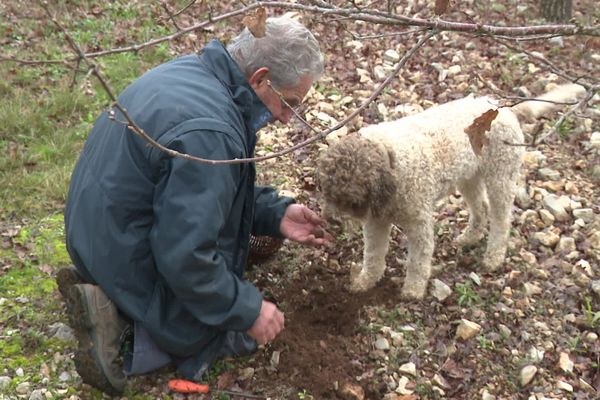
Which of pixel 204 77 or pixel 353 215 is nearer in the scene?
pixel 204 77

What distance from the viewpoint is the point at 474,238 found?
496cm

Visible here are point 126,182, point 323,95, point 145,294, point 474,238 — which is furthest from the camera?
point 323,95

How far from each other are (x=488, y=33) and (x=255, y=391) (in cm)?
248

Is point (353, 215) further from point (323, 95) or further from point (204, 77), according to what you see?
point (323, 95)

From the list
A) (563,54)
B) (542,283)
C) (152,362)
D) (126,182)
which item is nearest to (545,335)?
(542,283)

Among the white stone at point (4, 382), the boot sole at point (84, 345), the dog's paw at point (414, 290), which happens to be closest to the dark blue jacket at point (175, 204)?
the boot sole at point (84, 345)

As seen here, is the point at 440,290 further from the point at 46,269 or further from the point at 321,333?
the point at 46,269

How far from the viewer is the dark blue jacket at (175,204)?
9.92ft

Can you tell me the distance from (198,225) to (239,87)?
87 cm

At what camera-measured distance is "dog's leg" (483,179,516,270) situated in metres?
4.52

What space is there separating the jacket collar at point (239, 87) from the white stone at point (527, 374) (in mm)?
2266

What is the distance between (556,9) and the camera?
26.1ft

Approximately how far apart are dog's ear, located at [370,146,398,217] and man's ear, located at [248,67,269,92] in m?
0.87

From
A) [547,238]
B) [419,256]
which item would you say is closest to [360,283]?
[419,256]
